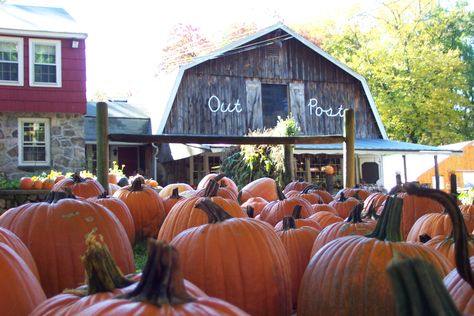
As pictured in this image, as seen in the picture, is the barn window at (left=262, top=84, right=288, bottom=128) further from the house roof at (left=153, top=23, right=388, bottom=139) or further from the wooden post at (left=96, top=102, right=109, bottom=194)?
the wooden post at (left=96, top=102, right=109, bottom=194)

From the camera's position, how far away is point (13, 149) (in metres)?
16.4

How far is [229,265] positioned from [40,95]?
16249 mm

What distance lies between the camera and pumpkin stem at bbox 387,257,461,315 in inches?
28.8

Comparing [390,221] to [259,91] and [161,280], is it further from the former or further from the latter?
[259,91]

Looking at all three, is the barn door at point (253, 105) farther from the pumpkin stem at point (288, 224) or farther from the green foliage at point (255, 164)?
the pumpkin stem at point (288, 224)

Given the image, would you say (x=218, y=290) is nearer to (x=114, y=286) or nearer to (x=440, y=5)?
(x=114, y=286)

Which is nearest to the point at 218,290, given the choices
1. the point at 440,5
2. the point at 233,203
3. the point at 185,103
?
the point at 233,203

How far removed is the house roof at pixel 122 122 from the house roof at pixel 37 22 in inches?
142

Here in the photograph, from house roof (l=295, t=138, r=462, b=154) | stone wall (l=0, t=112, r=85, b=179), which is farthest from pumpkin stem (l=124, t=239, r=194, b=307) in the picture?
house roof (l=295, t=138, r=462, b=154)

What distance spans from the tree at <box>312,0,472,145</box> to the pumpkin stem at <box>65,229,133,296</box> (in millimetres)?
31882

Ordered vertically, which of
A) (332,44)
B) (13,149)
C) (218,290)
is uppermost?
(332,44)

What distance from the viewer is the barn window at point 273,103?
21172 mm

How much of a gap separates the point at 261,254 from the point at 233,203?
→ 3.27ft

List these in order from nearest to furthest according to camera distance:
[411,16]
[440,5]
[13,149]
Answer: [13,149] < [411,16] < [440,5]
